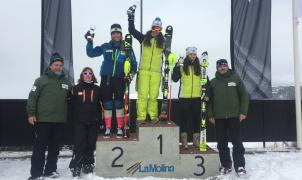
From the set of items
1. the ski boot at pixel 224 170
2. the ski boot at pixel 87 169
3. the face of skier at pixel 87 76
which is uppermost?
the face of skier at pixel 87 76

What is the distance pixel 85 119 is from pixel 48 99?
0.63 metres

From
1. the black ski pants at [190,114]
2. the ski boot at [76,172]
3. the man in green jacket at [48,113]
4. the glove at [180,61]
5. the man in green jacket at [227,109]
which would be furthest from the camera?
the glove at [180,61]

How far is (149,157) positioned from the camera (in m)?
5.27

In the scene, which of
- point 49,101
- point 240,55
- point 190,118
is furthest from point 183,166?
point 240,55

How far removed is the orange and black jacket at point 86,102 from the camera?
5422 mm

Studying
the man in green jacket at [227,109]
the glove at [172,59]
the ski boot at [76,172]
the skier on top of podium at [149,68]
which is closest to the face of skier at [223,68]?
the man in green jacket at [227,109]

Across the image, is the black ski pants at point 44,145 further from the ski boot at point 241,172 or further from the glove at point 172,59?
the ski boot at point 241,172

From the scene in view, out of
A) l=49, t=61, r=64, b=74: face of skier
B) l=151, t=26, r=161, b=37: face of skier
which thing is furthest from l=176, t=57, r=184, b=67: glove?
l=49, t=61, r=64, b=74: face of skier

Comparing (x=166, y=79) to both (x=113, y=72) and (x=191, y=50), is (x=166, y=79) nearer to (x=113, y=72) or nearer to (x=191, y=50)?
(x=191, y=50)

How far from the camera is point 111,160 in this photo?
523cm

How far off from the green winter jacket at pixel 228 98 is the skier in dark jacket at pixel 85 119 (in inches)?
73.7

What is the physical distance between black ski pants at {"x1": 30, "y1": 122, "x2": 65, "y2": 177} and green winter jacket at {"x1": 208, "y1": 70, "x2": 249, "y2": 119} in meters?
2.49

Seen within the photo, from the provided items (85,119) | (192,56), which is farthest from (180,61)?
(85,119)

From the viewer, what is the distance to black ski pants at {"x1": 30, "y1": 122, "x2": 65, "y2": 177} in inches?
205
